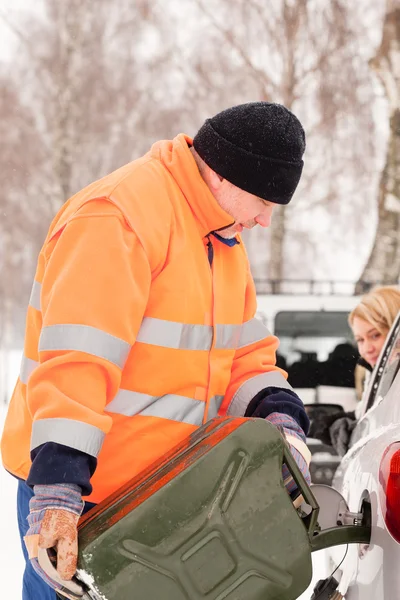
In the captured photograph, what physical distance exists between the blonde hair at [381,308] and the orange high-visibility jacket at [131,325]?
2.64 meters

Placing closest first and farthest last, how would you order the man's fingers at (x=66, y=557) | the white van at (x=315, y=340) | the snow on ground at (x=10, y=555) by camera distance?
the man's fingers at (x=66, y=557) → the snow on ground at (x=10, y=555) → the white van at (x=315, y=340)

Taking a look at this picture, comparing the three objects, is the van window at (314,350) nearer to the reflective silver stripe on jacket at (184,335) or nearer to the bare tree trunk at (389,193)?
the bare tree trunk at (389,193)

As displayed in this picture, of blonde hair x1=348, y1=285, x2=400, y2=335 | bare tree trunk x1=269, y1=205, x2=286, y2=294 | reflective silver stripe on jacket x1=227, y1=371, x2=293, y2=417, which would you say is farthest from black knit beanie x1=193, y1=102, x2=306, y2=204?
bare tree trunk x1=269, y1=205, x2=286, y2=294

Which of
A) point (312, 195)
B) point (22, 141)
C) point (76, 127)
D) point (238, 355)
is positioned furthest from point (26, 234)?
point (238, 355)

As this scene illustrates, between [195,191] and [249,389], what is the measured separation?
0.58 m

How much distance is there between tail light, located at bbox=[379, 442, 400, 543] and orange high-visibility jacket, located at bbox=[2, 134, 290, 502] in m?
0.39

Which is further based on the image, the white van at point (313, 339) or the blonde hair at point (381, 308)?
the white van at point (313, 339)

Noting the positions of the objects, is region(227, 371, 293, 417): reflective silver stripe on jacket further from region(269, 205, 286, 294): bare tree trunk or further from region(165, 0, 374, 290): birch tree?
region(269, 205, 286, 294): bare tree trunk

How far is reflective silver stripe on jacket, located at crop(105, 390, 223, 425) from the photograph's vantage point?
211cm

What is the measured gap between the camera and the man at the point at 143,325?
6.16 ft

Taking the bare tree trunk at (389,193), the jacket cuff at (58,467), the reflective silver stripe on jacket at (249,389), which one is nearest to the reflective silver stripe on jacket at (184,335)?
the reflective silver stripe on jacket at (249,389)

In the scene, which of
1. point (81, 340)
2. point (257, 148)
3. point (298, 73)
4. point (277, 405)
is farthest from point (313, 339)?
point (298, 73)

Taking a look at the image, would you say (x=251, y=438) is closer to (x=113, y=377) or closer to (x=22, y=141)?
(x=113, y=377)

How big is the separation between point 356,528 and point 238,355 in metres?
0.59
